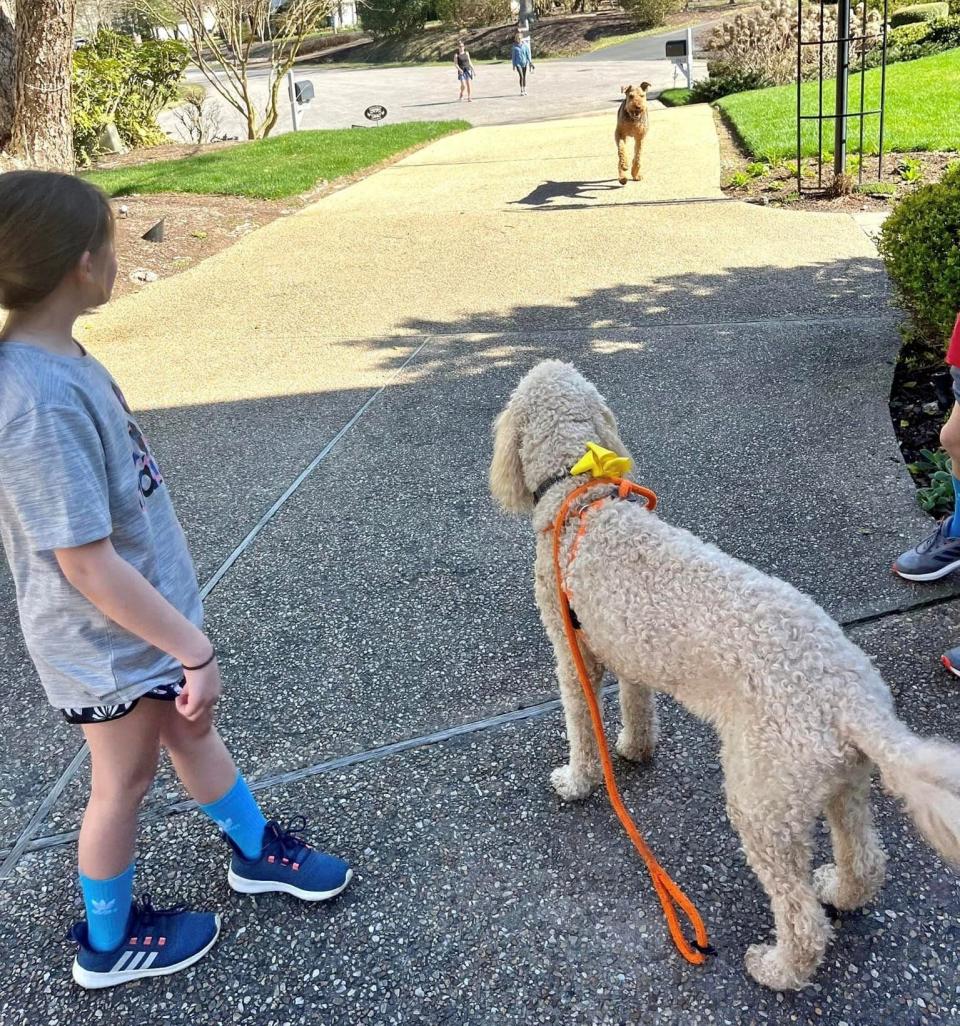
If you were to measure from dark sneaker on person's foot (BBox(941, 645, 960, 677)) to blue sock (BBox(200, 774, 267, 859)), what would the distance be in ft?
7.79

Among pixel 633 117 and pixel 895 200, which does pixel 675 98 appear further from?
pixel 895 200

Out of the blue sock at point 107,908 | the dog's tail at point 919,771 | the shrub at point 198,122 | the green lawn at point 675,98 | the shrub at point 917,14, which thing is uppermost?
the shrub at point 917,14

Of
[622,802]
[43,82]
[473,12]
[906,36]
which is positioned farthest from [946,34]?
[473,12]

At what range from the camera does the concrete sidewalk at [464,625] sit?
2.23 meters

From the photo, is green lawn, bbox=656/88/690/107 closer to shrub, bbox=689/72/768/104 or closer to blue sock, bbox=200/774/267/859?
shrub, bbox=689/72/768/104

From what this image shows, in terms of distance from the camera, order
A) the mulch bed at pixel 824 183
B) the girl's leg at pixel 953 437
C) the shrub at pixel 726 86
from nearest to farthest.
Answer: the girl's leg at pixel 953 437
the mulch bed at pixel 824 183
the shrub at pixel 726 86

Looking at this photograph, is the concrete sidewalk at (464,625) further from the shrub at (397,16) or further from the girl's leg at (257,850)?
the shrub at (397,16)

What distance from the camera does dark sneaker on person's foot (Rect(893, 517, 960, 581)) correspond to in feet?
11.6

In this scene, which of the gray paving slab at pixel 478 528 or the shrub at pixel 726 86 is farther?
the shrub at pixel 726 86

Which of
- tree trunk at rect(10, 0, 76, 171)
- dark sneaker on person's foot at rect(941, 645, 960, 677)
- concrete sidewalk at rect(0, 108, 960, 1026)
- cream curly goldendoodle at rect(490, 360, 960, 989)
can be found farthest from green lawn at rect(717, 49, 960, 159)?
cream curly goldendoodle at rect(490, 360, 960, 989)

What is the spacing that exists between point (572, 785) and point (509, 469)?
103 cm

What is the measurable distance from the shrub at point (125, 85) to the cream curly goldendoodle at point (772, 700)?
61.7 ft

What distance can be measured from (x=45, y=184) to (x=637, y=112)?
10066mm

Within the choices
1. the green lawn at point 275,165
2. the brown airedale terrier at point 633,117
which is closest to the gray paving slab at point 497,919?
the brown airedale terrier at point 633,117
